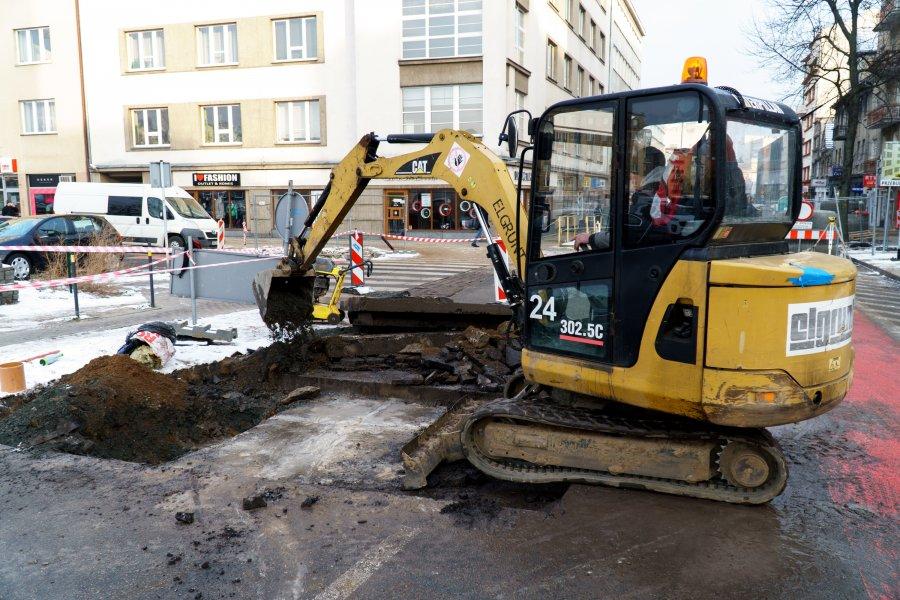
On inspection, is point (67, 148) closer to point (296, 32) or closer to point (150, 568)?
point (296, 32)

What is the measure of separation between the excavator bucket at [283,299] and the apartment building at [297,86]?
2161cm

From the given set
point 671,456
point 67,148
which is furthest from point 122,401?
point 67,148

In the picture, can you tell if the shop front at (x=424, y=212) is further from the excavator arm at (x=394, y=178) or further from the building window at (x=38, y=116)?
the excavator arm at (x=394, y=178)

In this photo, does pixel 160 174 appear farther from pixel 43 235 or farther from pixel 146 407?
pixel 43 235

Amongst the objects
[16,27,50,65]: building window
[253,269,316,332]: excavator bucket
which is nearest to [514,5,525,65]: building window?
[16,27,50,65]: building window

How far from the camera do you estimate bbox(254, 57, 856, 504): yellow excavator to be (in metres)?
4.09

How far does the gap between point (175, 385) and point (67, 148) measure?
34.6m

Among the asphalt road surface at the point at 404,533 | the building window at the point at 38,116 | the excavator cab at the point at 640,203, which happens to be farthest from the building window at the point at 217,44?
the excavator cab at the point at 640,203

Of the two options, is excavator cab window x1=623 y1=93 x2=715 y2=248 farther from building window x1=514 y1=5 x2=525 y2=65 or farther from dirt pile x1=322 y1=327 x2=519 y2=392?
building window x1=514 y1=5 x2=525 y2=65

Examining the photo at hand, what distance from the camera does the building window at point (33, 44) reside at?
35562mm

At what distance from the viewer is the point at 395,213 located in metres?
32.8

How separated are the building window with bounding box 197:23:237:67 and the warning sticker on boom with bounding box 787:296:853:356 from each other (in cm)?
3357

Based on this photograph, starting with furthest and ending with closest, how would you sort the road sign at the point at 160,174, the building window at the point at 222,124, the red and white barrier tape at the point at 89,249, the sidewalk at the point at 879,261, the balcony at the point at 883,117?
the balcony at the point at 883,117
the building window at the point at 222,124
the sidewalk at the point at 879,261
the red and white barrier tape at the point at 89,249
the road sign at the point at 160,174

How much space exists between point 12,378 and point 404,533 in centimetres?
506
